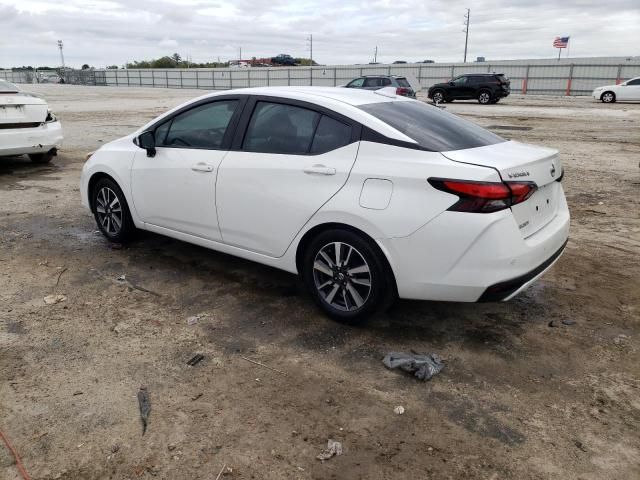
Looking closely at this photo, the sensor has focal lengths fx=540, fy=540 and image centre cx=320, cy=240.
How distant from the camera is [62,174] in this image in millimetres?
9180

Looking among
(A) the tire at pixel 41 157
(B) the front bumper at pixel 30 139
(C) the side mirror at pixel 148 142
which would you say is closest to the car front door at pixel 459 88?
(A) the tire at pixel 41 157

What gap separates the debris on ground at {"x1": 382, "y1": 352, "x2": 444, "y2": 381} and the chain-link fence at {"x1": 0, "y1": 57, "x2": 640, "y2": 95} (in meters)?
39.5

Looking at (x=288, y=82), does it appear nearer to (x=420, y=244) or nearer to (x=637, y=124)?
(x=637, y=124)

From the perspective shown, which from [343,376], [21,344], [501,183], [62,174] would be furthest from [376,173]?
[62,174]

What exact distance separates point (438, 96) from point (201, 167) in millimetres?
28025

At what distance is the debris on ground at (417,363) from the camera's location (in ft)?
10.6

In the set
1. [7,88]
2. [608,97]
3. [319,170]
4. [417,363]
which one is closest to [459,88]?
[608,97]

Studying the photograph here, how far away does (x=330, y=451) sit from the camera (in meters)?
2.60

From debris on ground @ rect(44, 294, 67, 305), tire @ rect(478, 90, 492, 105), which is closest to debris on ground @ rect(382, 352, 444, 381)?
debris on ground @ rect(44, 294, 67, 305)

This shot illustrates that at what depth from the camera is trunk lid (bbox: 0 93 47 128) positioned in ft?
27.5

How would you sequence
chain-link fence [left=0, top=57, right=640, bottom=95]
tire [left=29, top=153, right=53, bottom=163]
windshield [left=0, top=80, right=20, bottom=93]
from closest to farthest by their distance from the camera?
1. windshield [left=0, top=80, right=20, bottom=93]
2. tire [left=29, top=153, right=53, bottom=163]
3. chain-link fence [left=0, top=57, right=640, bottom=95]

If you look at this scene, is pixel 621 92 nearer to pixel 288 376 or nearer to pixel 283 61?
pixel 288 376

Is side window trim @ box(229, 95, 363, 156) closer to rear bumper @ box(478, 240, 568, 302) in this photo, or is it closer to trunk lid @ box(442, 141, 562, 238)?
trunk lid @ box(442, 141, 562, 238)

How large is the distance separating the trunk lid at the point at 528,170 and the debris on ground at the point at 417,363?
3.19 ft
